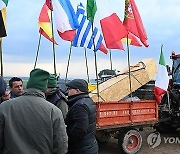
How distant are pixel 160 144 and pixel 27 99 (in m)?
6.86

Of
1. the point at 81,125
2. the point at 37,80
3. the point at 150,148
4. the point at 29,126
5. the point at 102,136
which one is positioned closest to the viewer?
the point at 29,126

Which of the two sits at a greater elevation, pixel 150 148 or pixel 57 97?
pixel 57 97

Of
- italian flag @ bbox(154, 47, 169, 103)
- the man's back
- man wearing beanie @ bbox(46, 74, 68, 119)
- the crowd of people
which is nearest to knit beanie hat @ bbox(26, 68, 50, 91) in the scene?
the crowd of people

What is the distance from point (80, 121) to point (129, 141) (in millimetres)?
4056

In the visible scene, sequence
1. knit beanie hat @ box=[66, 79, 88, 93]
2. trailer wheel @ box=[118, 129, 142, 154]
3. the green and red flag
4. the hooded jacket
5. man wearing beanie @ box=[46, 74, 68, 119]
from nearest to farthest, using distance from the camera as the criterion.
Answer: the hooded jacket, knit beanie hat @ box=[66, 79, 88, 93], man wearing beanie @ box=[46, 74, 68, 119], trailer wheel @ box=[118, 129, 142, 154], the green and red flag

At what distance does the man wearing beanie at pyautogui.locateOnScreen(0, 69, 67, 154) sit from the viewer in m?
2.65

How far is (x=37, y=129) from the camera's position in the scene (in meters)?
2.68

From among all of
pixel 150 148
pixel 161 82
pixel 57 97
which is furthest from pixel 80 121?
pixel 150 148

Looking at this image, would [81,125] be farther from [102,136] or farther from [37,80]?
[102,136]

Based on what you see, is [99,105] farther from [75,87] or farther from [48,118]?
[48,118]

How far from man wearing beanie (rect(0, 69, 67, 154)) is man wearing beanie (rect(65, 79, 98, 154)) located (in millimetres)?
847

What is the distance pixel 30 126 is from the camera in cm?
267

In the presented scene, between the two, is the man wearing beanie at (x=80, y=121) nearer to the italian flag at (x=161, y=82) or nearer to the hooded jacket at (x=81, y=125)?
the hooded jacket at (x=81, y=125)

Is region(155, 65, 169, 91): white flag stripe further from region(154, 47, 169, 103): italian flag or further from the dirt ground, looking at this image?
the dirt ground
